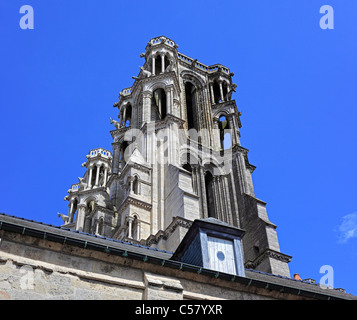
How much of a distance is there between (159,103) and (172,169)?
407 inches

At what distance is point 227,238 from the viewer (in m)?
12.9

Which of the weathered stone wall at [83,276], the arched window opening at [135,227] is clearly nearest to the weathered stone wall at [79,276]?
the weathered stone wall at [83,276]

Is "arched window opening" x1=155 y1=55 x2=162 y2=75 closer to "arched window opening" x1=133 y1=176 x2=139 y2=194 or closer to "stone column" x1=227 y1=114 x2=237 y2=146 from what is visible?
"stone column" x1=227 y1=114 x2=237 y2=146

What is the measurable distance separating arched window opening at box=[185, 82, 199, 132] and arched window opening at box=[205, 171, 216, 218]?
4.97m

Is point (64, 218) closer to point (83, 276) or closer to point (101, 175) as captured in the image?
point (101, 175)

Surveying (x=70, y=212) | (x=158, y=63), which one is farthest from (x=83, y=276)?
(x=70, y=212)

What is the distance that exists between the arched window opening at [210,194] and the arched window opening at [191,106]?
16.3 feet

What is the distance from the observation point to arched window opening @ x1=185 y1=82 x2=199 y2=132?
4156cm

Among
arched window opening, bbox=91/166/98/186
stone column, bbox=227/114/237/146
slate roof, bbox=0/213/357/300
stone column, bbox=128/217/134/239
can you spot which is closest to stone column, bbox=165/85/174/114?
stone column, bbox=227/114/237/146

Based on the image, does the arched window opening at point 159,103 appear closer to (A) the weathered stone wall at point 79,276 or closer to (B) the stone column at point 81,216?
(B) the stone column at point 81,216

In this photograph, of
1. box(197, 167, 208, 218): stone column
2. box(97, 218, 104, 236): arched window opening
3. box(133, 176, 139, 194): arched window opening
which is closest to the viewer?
box(133, 176, 139, 194): arched window opening

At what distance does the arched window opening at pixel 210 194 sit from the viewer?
3491cm

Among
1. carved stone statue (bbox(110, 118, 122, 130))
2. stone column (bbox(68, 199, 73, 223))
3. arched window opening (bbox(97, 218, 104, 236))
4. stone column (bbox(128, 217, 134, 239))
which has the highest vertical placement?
carved stone statue (bbox(110, 118, 122, 130))
